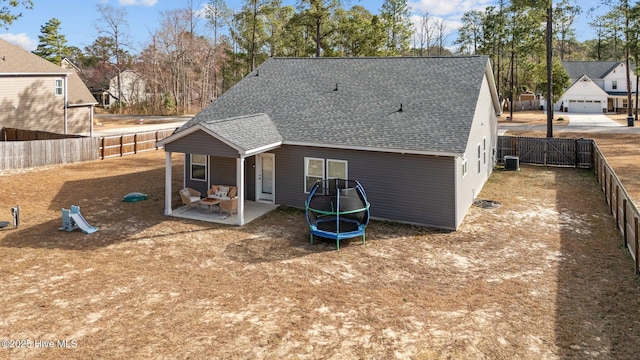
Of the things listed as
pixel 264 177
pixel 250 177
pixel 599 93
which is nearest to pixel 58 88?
pixel 250 177

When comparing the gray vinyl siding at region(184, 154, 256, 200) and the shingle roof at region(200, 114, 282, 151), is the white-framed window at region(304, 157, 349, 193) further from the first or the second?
the gray vinyl siding at region(184, 154, 256, 200)

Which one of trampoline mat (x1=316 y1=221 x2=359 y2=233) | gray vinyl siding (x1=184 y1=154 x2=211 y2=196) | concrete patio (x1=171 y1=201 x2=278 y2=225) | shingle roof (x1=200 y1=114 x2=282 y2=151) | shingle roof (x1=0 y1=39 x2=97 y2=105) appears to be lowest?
trampoline mat (x1=316 y1=221 x2=359 y2=233)

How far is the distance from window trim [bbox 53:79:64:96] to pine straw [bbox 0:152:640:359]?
69.5 ft

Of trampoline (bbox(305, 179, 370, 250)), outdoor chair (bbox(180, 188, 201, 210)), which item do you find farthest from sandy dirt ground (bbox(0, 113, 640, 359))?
outdoor chair (bbox(180, 188, 201, 210))

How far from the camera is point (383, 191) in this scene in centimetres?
1584

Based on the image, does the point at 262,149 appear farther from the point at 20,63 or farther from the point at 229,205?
the point at 20,63

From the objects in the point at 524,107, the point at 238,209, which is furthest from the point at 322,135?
the point at 524,107

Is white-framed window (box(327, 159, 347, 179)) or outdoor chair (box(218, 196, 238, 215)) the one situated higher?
white-framed window (box(327, 159, 347, 179))

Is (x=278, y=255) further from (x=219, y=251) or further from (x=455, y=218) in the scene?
(x=455, y=218)

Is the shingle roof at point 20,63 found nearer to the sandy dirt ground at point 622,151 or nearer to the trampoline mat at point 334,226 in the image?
the trampoline mat at point 334,226

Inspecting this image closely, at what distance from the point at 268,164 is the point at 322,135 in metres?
2.79

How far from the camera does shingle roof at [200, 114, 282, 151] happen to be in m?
15.1

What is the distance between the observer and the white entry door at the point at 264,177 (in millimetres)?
18031

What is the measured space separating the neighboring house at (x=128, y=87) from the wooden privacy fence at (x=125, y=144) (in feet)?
158
